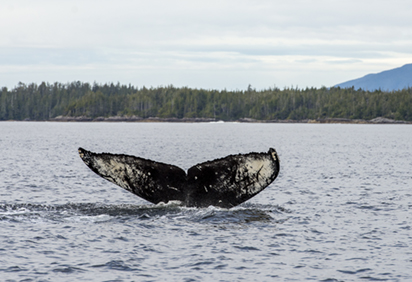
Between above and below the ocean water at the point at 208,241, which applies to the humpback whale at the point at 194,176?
above

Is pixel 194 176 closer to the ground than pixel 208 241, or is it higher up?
higher up

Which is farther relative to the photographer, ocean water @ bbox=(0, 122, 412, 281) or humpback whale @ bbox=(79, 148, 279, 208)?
humpback whale @ bbox=(79, 148, 279, 208)

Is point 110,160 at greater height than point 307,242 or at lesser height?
greater

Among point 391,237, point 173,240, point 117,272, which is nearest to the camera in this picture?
point 117,272

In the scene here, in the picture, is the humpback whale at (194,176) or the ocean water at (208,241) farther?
the humpback whale at (194,176)

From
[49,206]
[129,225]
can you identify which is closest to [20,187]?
[49,206]

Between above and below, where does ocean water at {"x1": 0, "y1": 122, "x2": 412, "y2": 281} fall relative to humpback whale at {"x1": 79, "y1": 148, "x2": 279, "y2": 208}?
below

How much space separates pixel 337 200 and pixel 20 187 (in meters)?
15.3

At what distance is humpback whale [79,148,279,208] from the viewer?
1277 centimetres

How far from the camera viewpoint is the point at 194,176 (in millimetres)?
13570

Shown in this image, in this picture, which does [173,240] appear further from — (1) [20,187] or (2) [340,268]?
(1) [20,187]

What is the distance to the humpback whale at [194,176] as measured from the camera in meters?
12.8

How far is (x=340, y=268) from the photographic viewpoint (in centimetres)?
1184

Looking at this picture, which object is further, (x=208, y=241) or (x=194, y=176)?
(x=208, y=241)
